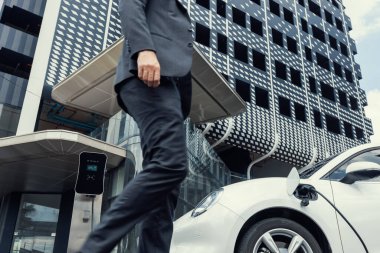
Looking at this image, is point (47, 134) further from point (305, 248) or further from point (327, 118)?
point (327, 118)

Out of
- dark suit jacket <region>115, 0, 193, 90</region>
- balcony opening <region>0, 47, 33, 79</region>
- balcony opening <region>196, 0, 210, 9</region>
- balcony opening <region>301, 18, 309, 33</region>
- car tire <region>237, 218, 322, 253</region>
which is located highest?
balcony opening <region>301, 18, 309, 33</region>

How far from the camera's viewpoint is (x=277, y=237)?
2756 mm

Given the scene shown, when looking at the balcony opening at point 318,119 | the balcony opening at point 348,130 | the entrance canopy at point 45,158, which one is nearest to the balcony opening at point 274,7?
the balcony opening at point 318,119

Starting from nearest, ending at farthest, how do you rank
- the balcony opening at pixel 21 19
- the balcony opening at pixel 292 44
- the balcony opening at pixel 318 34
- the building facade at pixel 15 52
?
the building facade at pixel 15 52
the balcony opening at pixel 21 19
the balcony opening at pixel 292 44
the balcony opening at pixel 318 34

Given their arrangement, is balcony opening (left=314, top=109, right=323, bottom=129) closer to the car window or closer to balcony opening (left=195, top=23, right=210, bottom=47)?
balcony opening (left=195, top=23, right=210, bottom=47)

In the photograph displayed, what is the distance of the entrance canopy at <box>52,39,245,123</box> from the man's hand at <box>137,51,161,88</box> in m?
10.2

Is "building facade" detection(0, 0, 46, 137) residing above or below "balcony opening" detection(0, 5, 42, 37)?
below

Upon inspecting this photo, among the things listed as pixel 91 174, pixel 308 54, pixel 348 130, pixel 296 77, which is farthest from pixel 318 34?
pixel 91 174

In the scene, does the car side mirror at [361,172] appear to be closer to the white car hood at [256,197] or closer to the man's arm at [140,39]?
the white car hood at [256,197]

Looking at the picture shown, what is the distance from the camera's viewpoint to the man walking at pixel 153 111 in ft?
4.84

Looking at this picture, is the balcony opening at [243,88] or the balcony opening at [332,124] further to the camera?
the balcony opening at [332,124]

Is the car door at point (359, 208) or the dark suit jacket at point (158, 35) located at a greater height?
the dark suit jacket at point (158, 35)

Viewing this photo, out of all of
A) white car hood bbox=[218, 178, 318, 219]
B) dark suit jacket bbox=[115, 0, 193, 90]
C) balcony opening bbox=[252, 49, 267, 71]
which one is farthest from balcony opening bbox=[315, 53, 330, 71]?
dark suit jacket bbox=[115, 0, 193, 90]

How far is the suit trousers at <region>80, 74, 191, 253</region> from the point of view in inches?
56.7
